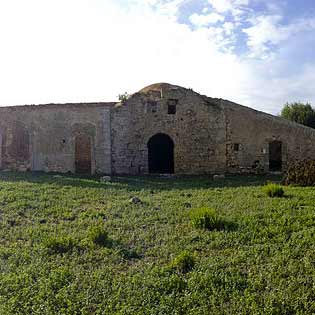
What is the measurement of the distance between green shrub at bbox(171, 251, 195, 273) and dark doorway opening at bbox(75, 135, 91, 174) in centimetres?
1389

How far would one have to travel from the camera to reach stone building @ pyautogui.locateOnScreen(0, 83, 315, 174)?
18.6 meters

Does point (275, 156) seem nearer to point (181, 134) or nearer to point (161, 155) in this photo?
point (181, 134)

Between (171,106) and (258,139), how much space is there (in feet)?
13.2

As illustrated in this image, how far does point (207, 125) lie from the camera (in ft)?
61.2

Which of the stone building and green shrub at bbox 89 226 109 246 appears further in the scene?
the stone building

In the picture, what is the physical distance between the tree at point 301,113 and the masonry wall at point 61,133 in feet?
44.1

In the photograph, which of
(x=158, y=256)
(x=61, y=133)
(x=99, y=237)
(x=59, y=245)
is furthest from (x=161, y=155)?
(x=158, y=256)

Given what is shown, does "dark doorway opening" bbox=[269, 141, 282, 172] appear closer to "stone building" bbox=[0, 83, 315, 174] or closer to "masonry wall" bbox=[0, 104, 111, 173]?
"stone building" bbox=[0, 83, 315, 174]

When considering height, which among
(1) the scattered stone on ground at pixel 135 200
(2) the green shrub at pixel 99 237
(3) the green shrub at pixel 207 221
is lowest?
(2) the green shrub at pixel 99 237

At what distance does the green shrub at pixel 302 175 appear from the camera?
44.2ft

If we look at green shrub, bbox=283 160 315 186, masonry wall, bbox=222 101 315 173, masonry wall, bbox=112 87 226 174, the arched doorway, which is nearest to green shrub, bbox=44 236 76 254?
green shrub, bbox=283 160 315 186

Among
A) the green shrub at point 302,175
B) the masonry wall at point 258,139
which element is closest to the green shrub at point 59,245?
the green shrub at point 302,175

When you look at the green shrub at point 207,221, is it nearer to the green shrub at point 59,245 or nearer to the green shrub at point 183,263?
the green shrub at point 183,263

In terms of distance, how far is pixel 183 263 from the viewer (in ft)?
19.7
